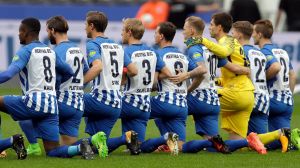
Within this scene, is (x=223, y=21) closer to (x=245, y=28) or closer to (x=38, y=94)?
(x=245, y=28)

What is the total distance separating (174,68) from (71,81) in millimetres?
1429

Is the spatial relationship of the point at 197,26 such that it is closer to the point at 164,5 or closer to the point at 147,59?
the point at 147,59

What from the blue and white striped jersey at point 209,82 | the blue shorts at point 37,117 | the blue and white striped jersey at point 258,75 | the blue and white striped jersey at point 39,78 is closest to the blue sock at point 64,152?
the blue shorts at point 37,117

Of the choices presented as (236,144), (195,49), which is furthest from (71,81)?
(236,144)

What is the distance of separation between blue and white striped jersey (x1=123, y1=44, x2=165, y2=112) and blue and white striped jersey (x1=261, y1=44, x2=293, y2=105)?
70.6 inches

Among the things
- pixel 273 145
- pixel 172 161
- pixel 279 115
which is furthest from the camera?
pixel 279 115

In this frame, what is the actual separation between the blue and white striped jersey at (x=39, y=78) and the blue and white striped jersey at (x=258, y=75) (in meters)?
3.01

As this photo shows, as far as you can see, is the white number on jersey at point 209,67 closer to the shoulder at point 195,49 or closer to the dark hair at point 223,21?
the shoulder at point 195,49

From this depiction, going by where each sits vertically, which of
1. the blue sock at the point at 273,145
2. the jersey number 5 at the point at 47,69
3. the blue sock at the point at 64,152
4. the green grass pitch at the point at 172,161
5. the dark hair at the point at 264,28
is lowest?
the blue sock at the point at 273,145

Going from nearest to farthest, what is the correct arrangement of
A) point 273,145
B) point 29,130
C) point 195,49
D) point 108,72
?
point 29,130
point 108,72
point 195,49
point 273,145

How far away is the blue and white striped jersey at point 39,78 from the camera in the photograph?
13703mm

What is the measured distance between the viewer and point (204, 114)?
50.0 ft

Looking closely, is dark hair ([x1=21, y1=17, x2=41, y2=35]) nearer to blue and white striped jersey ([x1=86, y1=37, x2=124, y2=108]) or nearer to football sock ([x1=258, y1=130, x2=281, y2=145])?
blue and white striped jersey ([x1=86, y1=37, x2=124, y2=108])

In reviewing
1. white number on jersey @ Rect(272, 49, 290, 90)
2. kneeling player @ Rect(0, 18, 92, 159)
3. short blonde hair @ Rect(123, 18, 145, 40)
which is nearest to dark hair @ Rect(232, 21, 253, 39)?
white number on jersey @ Rect(272, 49, 290, 90)
